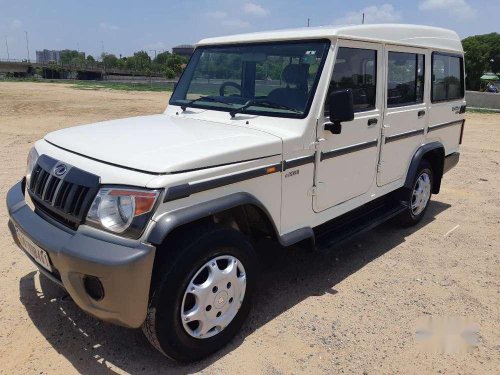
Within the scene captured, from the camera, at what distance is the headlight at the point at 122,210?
2436 millimetres

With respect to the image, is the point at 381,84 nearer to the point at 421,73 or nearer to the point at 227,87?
the point at 421,73

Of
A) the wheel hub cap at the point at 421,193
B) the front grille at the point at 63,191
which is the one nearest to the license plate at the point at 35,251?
the front grille at the point at 63,191

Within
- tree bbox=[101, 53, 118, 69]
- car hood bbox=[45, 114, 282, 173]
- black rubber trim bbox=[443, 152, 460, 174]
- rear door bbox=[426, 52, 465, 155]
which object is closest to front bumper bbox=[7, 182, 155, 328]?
car hood bbox=[45, 114, 282, 173]

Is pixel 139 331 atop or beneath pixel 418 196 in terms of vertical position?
beneath

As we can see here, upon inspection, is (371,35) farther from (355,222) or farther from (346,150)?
(355,222)

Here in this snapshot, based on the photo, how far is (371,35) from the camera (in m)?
3.97

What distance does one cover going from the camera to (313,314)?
11.4 feet

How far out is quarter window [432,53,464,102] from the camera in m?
5.17

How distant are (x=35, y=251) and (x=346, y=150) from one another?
2.54 meters

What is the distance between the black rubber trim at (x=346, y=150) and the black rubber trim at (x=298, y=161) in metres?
0.15

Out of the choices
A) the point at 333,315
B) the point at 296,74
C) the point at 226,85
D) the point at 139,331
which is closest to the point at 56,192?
the point at 139,331

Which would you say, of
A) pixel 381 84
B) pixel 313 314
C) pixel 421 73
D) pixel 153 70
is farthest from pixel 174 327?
pixel 153 70

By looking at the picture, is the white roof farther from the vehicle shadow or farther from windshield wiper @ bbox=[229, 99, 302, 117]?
the vehicle shadow

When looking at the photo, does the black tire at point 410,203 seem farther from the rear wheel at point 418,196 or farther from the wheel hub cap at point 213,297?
the wheel hub cap at point 213,297
